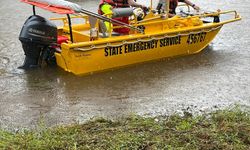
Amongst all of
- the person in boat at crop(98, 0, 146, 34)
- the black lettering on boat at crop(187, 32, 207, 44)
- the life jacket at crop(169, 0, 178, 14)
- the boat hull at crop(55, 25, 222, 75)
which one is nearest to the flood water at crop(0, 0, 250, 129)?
the boat hull at crop(55, 25, 222, 75)

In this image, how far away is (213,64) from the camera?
32.5ft

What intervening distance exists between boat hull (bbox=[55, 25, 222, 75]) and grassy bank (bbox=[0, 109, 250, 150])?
9.56 feet

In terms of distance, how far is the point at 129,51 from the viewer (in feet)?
30.4

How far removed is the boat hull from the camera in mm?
8648

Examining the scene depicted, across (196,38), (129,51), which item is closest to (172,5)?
(196,38)

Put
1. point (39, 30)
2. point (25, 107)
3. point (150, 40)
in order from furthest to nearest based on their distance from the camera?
point (150, 40)
point (39, 30)
point (25, 107)

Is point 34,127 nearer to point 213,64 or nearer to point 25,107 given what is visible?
point 25,107

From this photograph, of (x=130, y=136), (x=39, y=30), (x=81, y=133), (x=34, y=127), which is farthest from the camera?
(x=39, y=30)

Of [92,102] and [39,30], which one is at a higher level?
[39,30]

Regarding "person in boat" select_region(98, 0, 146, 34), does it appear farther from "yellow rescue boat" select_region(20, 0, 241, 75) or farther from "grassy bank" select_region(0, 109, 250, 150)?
"grassy bank" select_region(0, 109, 250, 150)

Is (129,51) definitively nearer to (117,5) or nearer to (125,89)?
(117,5)

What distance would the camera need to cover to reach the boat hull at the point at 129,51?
865cm

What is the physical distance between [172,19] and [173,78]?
1.75 m

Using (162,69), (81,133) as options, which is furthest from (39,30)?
(81,133)
